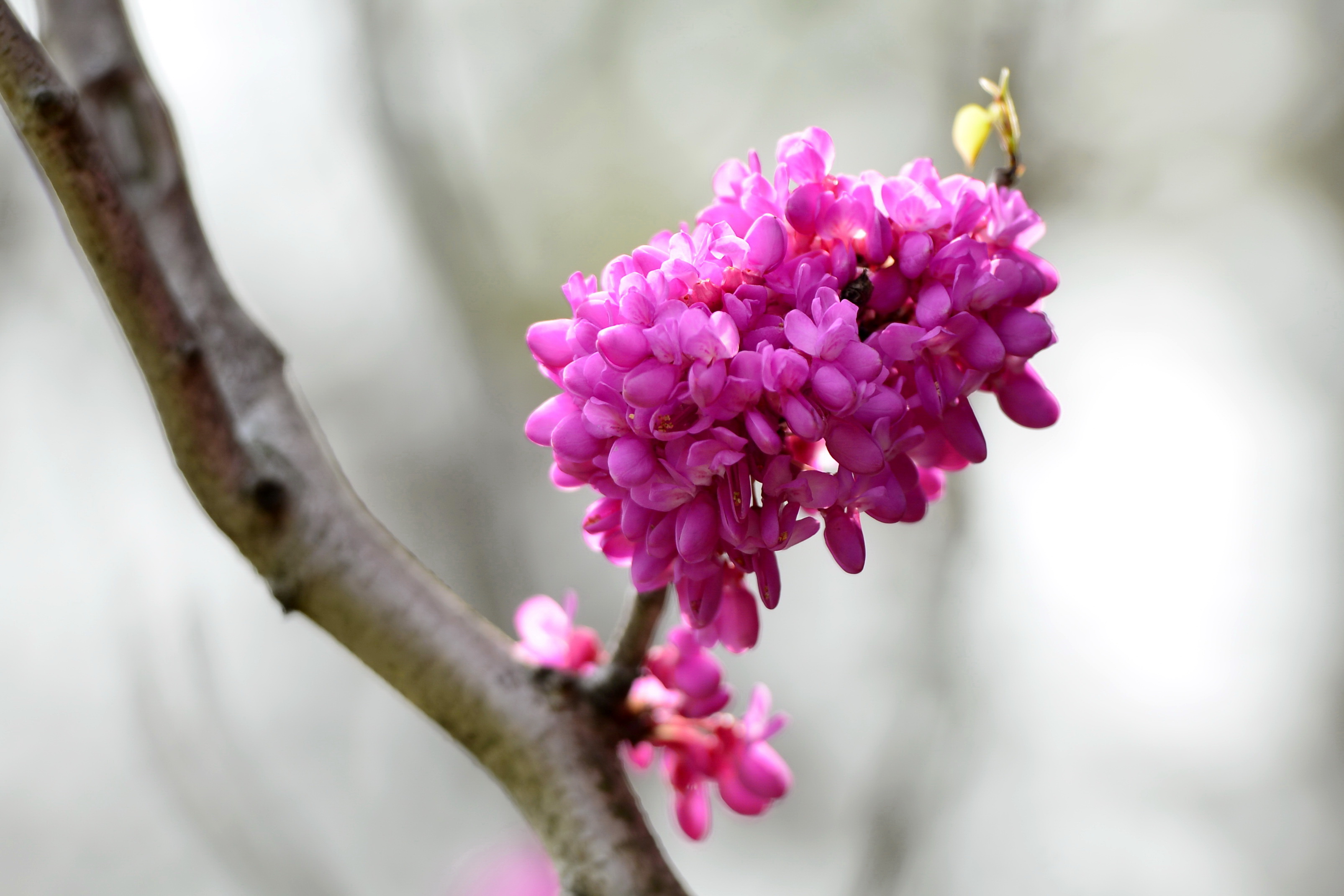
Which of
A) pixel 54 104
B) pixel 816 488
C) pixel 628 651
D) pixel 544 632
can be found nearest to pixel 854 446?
pixel 816 488

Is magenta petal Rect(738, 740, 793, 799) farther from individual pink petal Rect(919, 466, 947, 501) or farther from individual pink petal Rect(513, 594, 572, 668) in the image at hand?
individual pink petal Rect(919, 466, 947, 501)

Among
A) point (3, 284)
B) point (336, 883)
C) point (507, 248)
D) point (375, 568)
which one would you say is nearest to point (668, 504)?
point (375, 568)

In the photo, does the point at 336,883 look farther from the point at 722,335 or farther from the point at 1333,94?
the point at 1333,94

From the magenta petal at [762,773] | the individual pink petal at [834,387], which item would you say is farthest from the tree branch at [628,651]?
the individual pink petal at [834,387]

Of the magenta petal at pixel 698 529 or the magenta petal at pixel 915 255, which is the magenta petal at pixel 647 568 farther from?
the magenta petal at pixel 915 255

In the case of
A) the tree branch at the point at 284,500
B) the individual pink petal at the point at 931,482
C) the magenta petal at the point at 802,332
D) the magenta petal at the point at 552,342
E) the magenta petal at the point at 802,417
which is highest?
the individual pink petal at the point at 931,482
